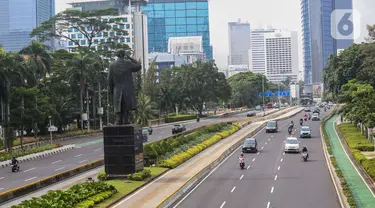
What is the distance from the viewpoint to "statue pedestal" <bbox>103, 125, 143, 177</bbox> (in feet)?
106

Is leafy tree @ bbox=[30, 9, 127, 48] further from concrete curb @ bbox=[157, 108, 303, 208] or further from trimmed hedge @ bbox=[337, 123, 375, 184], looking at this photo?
concrete curb @ bbox=[157, 108, 303, 208]

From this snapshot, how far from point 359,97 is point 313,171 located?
64.1ft

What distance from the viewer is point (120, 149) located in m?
32.5

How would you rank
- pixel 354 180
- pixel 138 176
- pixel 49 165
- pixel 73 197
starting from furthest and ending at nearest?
1. pixel 49 165
2. pixel 138 176
3. pixel 354 180
4. pixel 73 197

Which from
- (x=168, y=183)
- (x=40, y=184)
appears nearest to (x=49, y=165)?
(x=40, y=184)

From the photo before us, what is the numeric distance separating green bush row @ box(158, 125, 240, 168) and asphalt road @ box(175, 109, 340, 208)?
3405 millimetres

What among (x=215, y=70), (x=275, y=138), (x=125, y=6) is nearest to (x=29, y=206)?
(x=275, y=138)

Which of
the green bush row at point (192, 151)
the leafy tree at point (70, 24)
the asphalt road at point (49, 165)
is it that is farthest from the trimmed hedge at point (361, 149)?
the leafy tree at point (70, 24)

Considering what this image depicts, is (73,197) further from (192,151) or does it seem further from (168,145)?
(192,151)

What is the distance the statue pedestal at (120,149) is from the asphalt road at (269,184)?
4.59 m

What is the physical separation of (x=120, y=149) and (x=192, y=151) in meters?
16.3

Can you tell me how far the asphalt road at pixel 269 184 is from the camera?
→ 25.6m

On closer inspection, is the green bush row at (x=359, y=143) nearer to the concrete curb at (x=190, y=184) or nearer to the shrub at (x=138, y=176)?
the concrete curb at (x=190, y=184)

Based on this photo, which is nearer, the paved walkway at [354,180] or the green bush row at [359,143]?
the paved walkway at [354,180]
